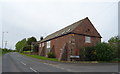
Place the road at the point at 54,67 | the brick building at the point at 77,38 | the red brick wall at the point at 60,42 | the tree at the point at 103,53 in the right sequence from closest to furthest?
the road at the point at 54,67 < the tree at the point at 103,53 < the brick building at the point at 77,38 < the red brick wall at the point at 60,42

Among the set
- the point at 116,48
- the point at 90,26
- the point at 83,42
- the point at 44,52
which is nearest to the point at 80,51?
the point at 83,42

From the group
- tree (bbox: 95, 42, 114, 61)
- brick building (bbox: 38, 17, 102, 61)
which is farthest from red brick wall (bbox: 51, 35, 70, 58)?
tree (bbox: 95, 42, 114, 61)

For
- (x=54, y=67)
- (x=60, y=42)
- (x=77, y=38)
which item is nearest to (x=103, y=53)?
(x=77, y=38)

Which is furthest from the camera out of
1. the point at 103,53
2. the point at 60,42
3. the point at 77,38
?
the point at 60,42

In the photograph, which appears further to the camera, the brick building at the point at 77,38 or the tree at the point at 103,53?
the brick building at the point at 77,38

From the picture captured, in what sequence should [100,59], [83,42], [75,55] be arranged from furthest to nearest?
[83,42]
[75,55]
[100,59]

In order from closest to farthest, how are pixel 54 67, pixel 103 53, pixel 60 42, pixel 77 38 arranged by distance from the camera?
pixel 54 67 < pixel 103 53 < pixel 77 38 < pixel 60 42

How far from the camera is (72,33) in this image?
967 inches

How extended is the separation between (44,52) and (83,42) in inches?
751

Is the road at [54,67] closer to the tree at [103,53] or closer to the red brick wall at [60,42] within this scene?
the tree at [103,53]

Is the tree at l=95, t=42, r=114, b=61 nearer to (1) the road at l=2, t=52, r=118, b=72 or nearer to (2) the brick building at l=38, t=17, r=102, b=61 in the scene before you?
(2) the brick building at l=38, t=17, r=102, b=61

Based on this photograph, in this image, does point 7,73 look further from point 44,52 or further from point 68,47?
point 44,52

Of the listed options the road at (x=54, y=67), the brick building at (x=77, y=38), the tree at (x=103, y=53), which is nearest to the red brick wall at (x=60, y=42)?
the brick building at (x=77, y=38)

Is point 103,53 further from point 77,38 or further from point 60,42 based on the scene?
point 60,42
